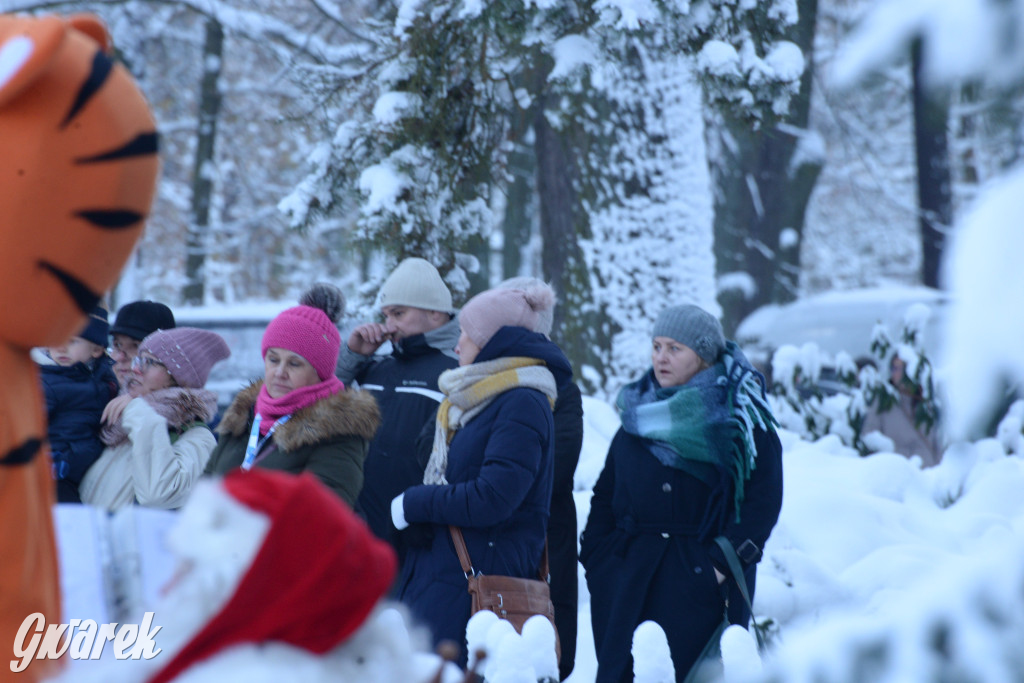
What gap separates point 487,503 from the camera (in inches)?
132

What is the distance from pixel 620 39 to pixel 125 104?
3868mm

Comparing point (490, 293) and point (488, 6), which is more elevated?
point (488, 6)

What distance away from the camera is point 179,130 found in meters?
18.1

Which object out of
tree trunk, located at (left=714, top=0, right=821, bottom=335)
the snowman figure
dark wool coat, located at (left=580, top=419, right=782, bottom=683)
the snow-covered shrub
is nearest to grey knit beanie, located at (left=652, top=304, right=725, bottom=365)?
dark wool coat, located at (left=580, top=419, right=782, bottom=683)

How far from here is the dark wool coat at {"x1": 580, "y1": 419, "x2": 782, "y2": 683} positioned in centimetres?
373

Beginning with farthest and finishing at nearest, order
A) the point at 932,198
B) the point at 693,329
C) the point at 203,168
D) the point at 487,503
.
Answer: the point at 932,198, the point at 203,168, the point at 693,329, the point at 487,503

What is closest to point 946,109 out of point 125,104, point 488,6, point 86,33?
point 125,104

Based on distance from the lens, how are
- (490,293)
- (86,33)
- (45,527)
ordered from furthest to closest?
(490,293) → (86,33) → (45,527)

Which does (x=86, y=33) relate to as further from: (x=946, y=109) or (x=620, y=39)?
(x=620, y=39)

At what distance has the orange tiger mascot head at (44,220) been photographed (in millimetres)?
1517

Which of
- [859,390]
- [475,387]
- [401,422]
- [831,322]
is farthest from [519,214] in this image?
[475,387]

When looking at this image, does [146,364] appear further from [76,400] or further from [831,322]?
[831,322]

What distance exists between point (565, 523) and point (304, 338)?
1321mm

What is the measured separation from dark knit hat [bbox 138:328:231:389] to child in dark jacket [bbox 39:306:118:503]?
0.16 m
